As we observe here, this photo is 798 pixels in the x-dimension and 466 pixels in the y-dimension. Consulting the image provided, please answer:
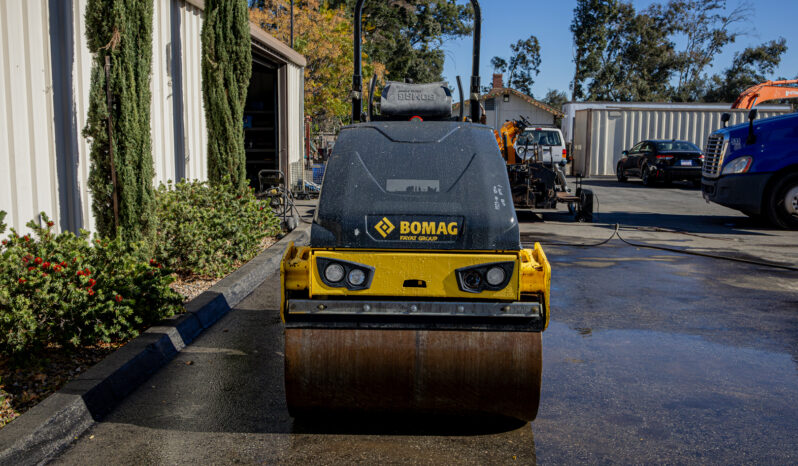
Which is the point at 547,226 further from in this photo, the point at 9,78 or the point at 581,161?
the point at 581,161

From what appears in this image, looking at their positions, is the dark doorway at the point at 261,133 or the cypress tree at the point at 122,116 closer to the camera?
the cypress tree at the point at 122,116

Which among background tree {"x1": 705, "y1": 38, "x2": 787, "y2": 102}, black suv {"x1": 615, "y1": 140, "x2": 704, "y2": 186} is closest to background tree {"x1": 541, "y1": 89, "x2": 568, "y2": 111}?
background tree {"x1": 705, "y1": 38, "x2": 787, "y2": 102}

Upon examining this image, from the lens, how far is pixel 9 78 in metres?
6.78

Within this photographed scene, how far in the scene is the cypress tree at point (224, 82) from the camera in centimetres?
1081

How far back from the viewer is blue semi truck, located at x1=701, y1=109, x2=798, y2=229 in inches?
558

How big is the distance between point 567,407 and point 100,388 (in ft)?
10.1

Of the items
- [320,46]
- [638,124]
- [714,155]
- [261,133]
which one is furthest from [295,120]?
[638,124]

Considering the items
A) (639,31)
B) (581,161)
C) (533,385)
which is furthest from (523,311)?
(639,31)

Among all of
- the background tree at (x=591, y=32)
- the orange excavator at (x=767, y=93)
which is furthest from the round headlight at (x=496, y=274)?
the background tree at (x=591, y=32)

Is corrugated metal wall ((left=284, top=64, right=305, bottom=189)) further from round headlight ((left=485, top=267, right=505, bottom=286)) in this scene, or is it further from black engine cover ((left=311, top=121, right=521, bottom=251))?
round headlight ((left=485, top=267, right=505, bottom=286))

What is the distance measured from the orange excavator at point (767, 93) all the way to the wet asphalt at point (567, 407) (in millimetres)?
17030

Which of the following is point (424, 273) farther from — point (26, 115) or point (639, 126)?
point (639, 126)

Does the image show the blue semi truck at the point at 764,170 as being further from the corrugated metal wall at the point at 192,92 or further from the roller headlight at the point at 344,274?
the roller headlight at the point at 344,274

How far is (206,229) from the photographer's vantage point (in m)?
8.42
